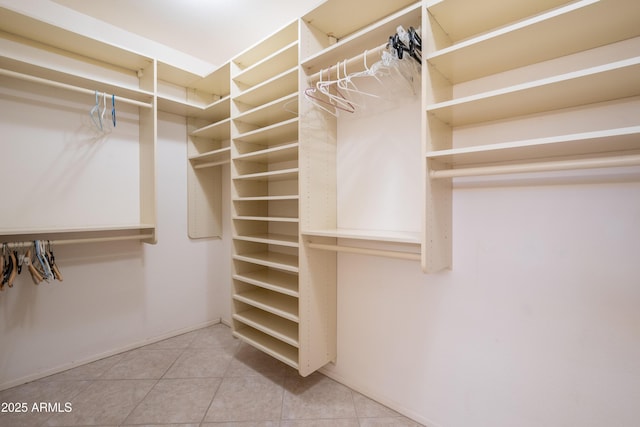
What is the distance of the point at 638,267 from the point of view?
110cm

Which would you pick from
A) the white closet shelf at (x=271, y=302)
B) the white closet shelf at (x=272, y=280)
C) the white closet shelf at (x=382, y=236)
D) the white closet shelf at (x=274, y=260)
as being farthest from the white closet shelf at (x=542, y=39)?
the white closet shelf at (x=271, y=302)

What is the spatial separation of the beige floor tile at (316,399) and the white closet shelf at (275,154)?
176 cm

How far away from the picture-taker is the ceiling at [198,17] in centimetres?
212

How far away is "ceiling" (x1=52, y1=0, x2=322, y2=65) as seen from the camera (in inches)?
83.6

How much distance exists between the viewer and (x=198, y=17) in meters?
2.27

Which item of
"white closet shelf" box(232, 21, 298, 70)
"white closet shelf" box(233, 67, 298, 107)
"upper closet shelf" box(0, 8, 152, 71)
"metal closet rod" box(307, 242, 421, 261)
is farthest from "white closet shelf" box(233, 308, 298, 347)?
"upper closet shelf" box(0, 8, 152, 71)

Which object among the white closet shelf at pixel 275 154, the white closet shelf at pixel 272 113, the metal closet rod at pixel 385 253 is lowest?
the metal closet rod at pixel 385 253

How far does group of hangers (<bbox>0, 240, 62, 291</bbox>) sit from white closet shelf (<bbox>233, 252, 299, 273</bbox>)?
1291 millimetres

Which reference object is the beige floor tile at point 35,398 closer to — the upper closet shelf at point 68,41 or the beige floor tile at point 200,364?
the beige floor tile at point 200,364

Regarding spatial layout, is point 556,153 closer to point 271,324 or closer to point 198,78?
point 271,324

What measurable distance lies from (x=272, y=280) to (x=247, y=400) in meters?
0.84

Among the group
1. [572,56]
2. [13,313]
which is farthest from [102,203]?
[572,56]

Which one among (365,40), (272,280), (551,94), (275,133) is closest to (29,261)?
(272,280)

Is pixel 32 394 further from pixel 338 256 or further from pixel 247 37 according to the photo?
pixel 247 37
